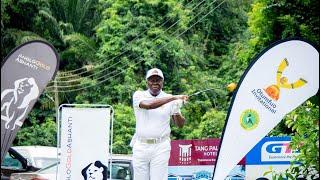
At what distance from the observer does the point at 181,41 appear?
23.9 meters

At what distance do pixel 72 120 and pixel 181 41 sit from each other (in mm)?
14307

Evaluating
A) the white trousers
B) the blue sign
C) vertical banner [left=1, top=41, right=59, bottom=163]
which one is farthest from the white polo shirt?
the blue sign

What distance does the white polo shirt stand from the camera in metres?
7.71

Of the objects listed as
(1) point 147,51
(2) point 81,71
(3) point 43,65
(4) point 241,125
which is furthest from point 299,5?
(2) point 81,71

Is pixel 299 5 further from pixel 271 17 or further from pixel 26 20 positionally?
pixel 26 20

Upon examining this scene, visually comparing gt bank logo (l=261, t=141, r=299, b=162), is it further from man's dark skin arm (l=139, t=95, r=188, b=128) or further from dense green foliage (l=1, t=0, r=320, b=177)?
dense green foliage (l=1, t=0, r=320, b=177)

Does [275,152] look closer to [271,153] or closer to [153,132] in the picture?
[271,153]

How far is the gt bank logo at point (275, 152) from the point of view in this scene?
32.2 feet

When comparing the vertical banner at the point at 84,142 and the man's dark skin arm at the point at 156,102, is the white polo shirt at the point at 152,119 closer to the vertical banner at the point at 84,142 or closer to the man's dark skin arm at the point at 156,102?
the man's dark skin arm at the point at 156,102

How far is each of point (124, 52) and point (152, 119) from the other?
16053 millimetres

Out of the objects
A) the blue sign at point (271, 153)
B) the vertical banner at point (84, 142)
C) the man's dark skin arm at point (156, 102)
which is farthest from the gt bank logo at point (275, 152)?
the man's dark skin arm at point (156, 102)

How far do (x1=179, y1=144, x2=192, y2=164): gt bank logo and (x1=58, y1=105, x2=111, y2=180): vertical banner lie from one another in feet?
6.83

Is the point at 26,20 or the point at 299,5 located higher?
the point at 26,20

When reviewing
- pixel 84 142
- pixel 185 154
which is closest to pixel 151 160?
pixel 84 142
